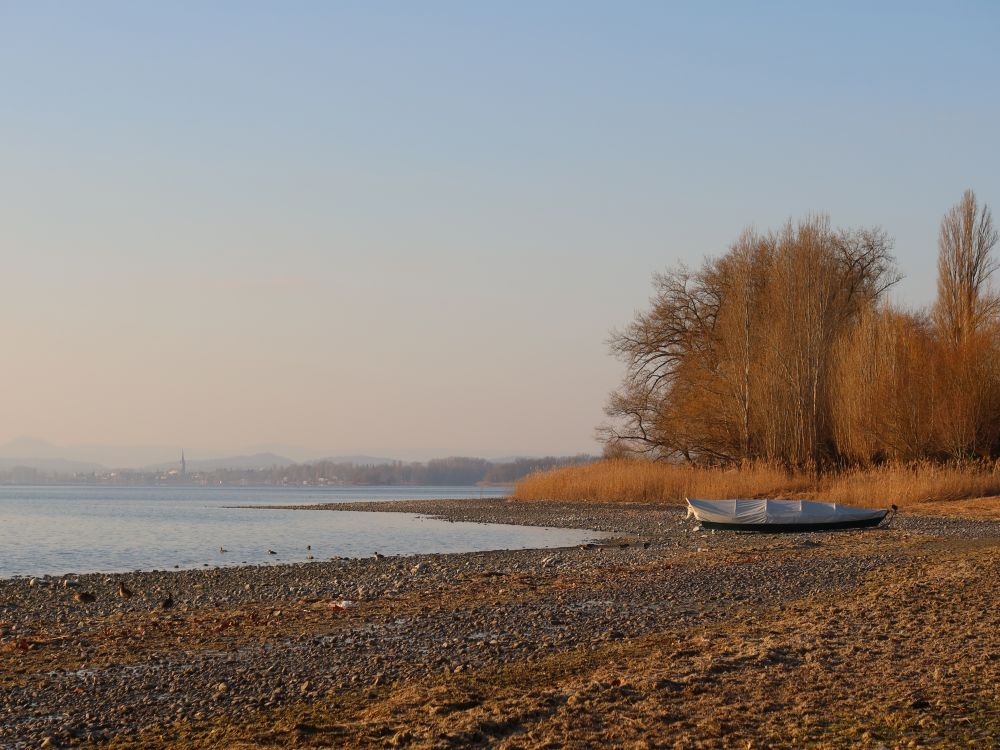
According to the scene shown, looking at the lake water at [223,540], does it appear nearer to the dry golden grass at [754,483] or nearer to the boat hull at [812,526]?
the boat hull at [812,526]

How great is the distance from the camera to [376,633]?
10.8m

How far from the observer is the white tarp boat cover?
2633 centimetres

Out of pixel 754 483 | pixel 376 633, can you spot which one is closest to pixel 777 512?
pixel 754 483

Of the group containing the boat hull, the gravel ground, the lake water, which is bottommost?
the lake water

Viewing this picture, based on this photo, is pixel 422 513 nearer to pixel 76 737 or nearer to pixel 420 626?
pixel 420 626

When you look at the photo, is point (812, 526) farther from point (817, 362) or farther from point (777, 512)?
point (817, 362)

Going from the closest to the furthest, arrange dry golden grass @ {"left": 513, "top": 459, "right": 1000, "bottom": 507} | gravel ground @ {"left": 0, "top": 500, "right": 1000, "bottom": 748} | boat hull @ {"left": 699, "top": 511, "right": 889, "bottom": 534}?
gravel ground @ {"left": 0, "top": 500, "right": 1000, "bottom": 748}
boat hull @ {"left": 699, "top": 511, "right": 889, "bottom": 534}
dry golden grass @ {"left": 513, "top": 459, "right": 1000, "bottom": 507}

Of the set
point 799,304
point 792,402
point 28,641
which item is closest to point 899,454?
point 792,402

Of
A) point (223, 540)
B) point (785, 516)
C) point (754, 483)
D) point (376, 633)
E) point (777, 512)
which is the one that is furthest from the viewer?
point (754, 483)

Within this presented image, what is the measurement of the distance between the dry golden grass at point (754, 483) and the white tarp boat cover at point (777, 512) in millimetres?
7734

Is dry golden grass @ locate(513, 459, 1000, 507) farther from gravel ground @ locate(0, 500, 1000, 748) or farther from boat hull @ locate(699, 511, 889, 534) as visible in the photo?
gravel ground @ locate(0, 500, 1000, 748)

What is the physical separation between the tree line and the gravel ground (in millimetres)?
19026

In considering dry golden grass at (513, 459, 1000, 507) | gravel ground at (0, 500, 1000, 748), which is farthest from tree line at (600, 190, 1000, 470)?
gravel ground at (0, 500, 1000, 748)

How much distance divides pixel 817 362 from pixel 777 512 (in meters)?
17.4
